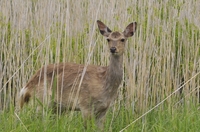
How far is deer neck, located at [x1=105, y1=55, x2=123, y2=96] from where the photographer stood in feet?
18.0

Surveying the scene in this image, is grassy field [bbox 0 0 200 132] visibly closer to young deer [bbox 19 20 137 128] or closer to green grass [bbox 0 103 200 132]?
green grass [bbox 0 103 200 132]

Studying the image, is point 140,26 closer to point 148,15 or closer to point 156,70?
point 148,15

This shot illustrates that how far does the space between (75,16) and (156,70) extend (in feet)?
5.02

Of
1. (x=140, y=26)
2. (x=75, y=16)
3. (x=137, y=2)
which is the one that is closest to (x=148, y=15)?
(x=140, y=26)

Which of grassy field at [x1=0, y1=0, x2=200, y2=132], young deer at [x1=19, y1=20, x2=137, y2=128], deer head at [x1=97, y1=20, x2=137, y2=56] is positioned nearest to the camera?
deer head at [x1=97, y1=20, x2=137, y2=56]

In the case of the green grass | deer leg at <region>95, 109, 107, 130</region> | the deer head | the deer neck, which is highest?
the deer head

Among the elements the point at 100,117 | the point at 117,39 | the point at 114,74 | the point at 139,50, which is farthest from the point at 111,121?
the point at 139,50

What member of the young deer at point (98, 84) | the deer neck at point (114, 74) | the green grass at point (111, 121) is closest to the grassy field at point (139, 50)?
the green grass at point (111, 121)

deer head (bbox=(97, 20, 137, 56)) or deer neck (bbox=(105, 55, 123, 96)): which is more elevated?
deer head (bbox=(97, 20, 137, 56))

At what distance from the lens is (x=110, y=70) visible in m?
5.54

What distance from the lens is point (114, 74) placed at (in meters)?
5.56

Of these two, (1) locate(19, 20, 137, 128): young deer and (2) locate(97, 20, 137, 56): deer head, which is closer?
(2) locate(97, 20, 137, 56): deer head

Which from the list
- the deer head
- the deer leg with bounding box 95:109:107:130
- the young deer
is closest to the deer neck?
the young deer

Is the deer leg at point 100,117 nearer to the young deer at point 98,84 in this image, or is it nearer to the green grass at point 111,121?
the young deer at point 98,84
